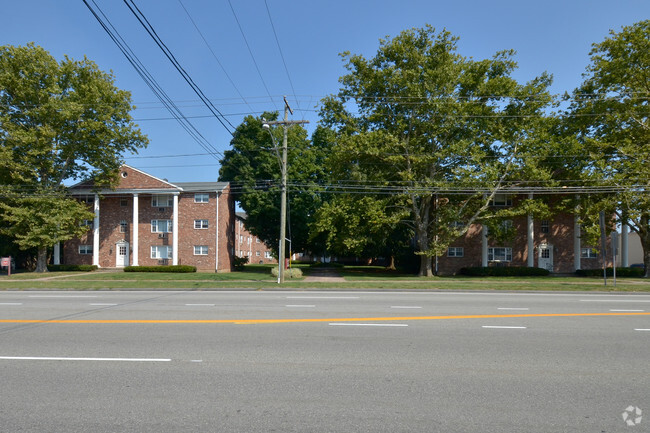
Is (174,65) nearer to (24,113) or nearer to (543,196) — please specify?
(24,113)

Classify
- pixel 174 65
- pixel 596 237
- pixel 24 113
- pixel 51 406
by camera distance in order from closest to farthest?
pixel 51 406
pixel 174 65
pixel 596 237
pixel 24 113

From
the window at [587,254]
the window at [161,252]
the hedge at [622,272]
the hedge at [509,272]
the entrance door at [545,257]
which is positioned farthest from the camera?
the window at [161,252]

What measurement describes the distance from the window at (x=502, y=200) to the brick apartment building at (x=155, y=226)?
2501 centimetres

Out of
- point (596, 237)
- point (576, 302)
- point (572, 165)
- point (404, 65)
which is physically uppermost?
point (404, 65)

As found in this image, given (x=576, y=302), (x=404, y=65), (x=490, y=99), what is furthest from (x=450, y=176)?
(x=576, y=302)

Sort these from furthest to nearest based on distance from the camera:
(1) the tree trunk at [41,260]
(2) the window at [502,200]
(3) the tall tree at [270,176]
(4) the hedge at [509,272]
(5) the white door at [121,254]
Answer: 1. (3) the tall tree at [270,176]
2. (5) the white door at [121,254]
3. (2) the window at [502,200]
4. (4) the hedge at [509,272]
5. (1) the tree trunk at [41,260]

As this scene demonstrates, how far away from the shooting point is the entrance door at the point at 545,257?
38.2 m

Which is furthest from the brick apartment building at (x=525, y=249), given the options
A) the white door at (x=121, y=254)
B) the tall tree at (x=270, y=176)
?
the white door at (x=121, y=254)

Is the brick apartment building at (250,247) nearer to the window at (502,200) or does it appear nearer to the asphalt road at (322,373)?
the window at (502,200)

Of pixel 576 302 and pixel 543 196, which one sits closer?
pixel 576 302

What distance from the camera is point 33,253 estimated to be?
38.5m

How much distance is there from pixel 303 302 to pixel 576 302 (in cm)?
903

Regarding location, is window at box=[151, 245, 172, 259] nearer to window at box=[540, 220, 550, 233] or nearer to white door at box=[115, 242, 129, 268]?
white door at box=[115, 242, 129, 268]

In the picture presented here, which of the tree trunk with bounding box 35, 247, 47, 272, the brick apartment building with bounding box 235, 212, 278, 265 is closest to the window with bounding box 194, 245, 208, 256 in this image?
the tree trunk with bounding box 35, 247, 47, 272
